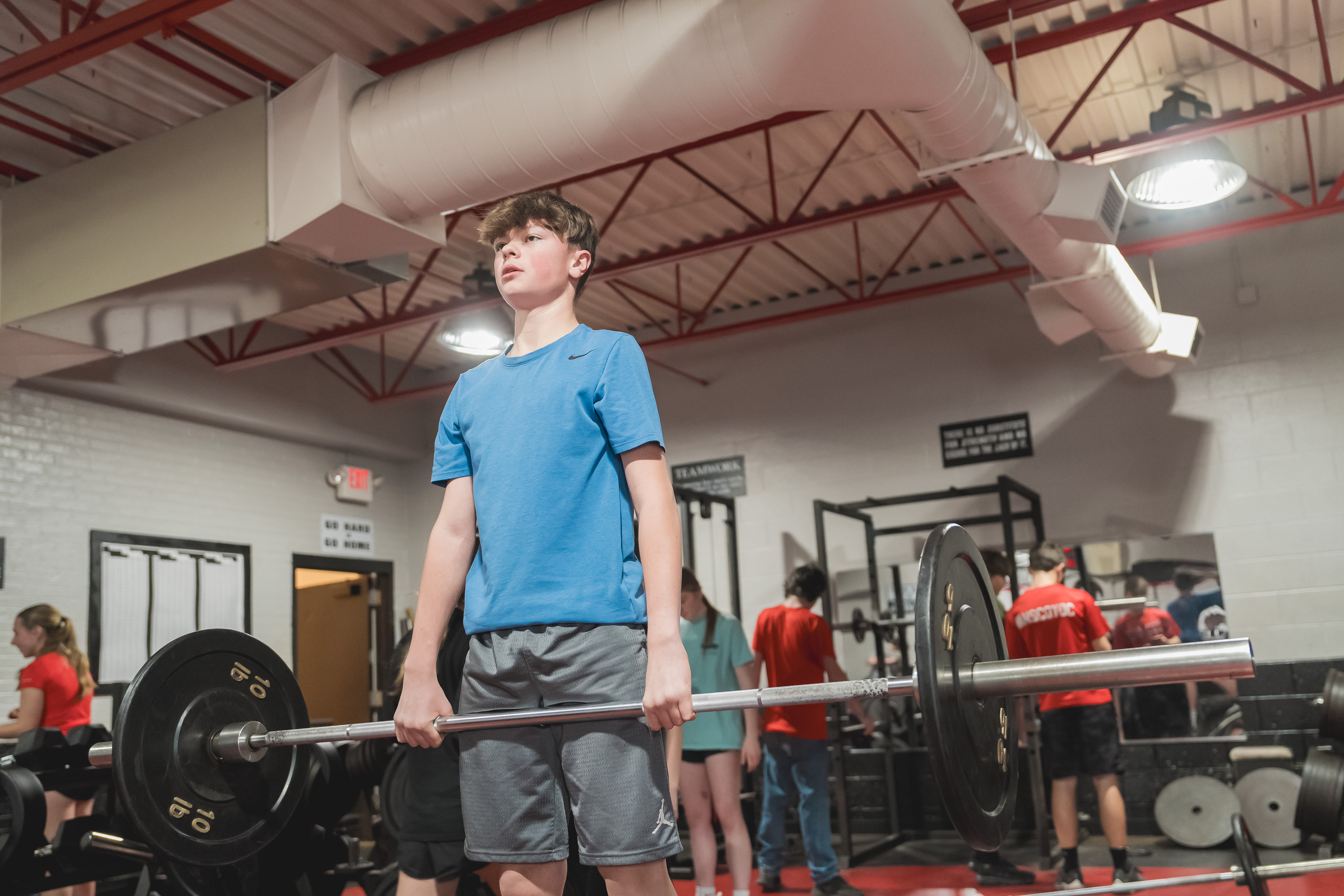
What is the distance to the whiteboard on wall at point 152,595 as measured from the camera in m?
6.95

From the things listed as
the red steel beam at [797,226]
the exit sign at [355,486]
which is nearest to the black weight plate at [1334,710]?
the red steel beam at [797,226]

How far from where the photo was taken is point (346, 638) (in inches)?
366

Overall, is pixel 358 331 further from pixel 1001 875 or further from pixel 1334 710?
pixel 1334 710

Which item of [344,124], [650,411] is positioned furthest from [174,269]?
[650,411]

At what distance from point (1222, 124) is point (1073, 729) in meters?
2.88

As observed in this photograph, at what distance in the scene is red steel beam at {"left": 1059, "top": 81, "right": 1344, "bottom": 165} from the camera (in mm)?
4746

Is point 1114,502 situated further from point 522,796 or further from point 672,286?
point 522,796

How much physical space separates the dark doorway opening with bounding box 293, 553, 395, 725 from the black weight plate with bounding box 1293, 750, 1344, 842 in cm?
693

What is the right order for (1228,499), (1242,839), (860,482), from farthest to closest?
(860,482)
(1228,499)
(1242,839)

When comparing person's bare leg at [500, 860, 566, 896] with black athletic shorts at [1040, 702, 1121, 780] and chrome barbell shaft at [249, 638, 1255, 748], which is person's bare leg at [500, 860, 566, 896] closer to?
chrome barbell shaft at [249, 638, 1255, 748]

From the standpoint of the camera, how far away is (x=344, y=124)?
4223 millimetres

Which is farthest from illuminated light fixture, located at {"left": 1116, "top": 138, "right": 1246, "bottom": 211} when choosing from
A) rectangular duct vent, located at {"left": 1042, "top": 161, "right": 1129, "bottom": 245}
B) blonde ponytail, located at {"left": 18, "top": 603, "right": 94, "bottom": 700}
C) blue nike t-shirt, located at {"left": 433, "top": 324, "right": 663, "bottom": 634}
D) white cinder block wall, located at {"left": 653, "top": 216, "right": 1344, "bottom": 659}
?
blonde ponytail, located at {"left": 18, "top": 603, "right": 94, "bottom": 700}

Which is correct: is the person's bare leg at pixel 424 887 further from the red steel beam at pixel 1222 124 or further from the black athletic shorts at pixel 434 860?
the red steel beam at pixel 1222 124

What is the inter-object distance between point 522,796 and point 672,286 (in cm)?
686
